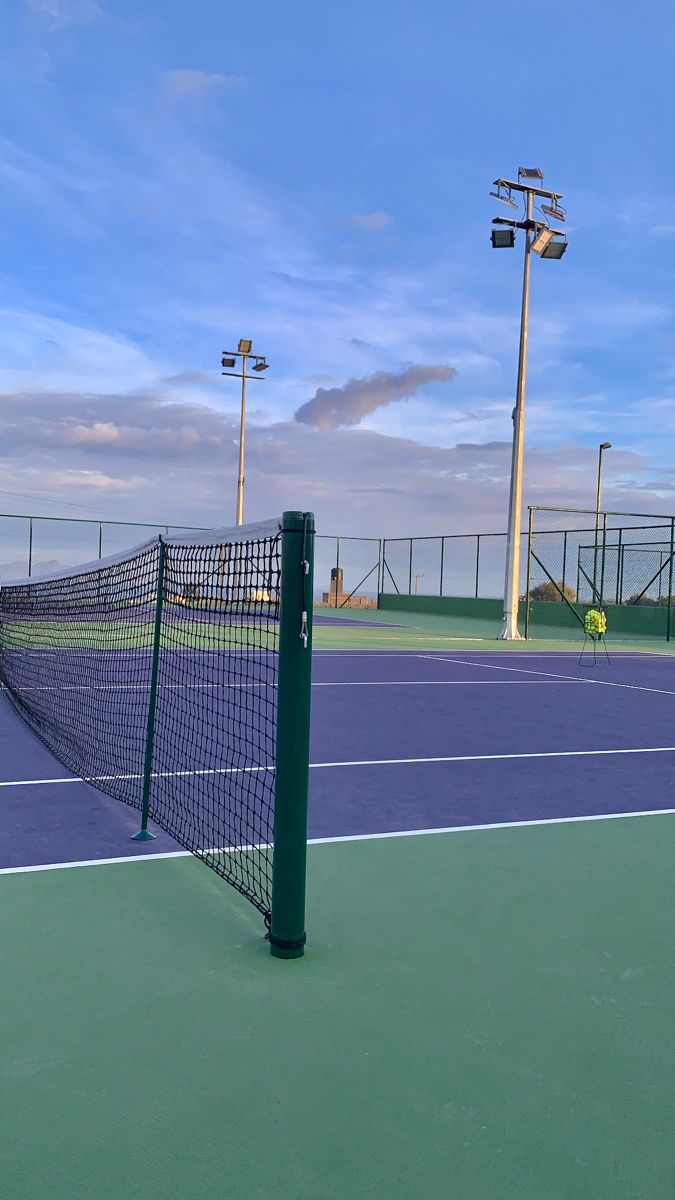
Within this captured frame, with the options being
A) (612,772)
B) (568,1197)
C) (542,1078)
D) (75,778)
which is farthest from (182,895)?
(612,772)

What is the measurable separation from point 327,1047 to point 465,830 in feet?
7.58

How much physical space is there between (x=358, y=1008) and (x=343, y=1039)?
0.19 m

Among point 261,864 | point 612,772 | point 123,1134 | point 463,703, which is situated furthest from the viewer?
point 463,703

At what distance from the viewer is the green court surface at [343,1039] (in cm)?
198

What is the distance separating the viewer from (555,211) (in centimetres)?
2152

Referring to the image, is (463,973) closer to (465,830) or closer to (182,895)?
(182,895)

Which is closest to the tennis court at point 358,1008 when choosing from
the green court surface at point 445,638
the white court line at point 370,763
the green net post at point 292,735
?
the green net post at point 292,735

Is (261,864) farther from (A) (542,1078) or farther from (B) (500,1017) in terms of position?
(A) (542,1078)

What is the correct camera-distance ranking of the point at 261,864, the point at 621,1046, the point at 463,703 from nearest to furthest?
the point at 621,1046, the point at 261,864, the point at 463,703

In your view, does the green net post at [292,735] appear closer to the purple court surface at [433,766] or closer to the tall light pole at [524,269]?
the purple court surface at [433,766]

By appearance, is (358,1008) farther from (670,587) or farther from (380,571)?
(380,571)

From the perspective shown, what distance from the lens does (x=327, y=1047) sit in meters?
2.46

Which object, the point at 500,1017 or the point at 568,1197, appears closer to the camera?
the point at 568,1197

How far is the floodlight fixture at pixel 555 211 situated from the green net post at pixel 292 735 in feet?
68.3
